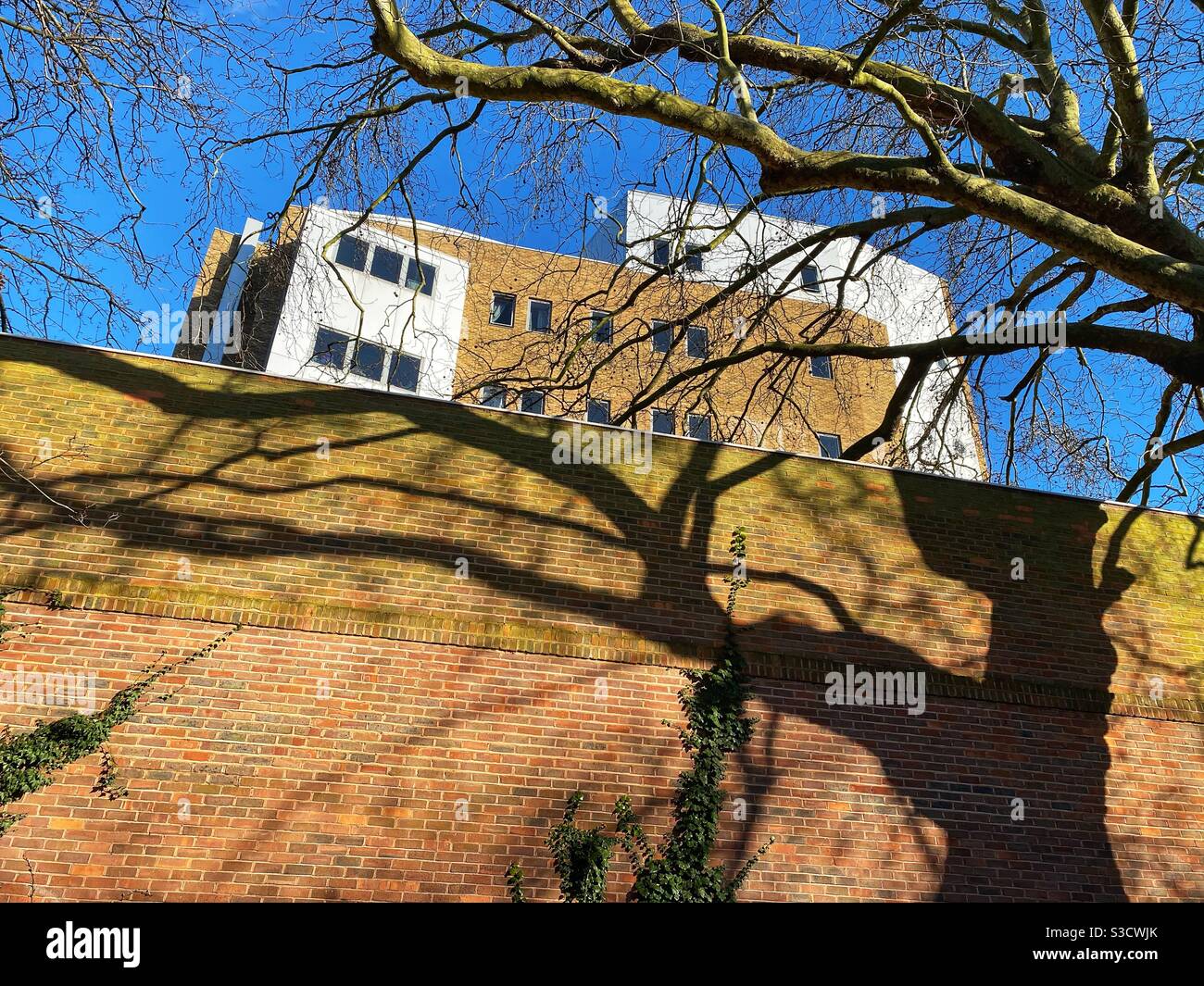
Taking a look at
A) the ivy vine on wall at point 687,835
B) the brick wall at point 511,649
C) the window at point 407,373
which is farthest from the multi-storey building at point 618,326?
the ivy vine on wall at point 687,835

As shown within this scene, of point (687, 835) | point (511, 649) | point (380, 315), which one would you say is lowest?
point (687, 835)

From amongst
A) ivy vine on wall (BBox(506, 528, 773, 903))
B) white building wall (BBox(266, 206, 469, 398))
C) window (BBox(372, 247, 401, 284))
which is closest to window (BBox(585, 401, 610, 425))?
white building wall (BBox(266, 206, 469, 398))

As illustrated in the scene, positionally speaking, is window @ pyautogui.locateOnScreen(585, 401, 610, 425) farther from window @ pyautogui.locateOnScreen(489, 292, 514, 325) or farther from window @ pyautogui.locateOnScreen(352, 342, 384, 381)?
Answer: window @ pyautogui.locateOnScreen(352, 342, 384, 381)

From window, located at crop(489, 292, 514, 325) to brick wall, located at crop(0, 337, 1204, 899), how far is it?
1542 cm

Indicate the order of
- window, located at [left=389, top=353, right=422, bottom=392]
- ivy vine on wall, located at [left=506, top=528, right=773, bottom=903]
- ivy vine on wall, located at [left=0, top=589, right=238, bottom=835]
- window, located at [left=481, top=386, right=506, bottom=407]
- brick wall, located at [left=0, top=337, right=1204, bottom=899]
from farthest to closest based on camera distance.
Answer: window, located at [left=389, top=353, right=422, bottom=392], window, located at [left=481, top=386, right=506, bottom=407], ivy vine on wall, located at [left=506, top=528, right=773, bottom=903], brick wall, located at [left=0, top=337, right=1204, bottom=899], ivy vine on wall, located at [left=0, top=589, right=238, bottom=835]

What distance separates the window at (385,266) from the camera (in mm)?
22047

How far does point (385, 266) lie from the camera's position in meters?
22.2

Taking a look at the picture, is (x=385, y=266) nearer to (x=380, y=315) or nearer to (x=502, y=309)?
(x=380, y=315)

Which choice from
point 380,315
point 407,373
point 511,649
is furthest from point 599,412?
point 511,649

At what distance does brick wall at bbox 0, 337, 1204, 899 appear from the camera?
7270 millimetres

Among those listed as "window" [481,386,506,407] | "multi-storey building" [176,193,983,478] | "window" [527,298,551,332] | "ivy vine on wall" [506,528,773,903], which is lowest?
"ivy vine on wall" [506,528,773,903]

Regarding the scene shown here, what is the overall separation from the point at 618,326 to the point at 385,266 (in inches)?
229
